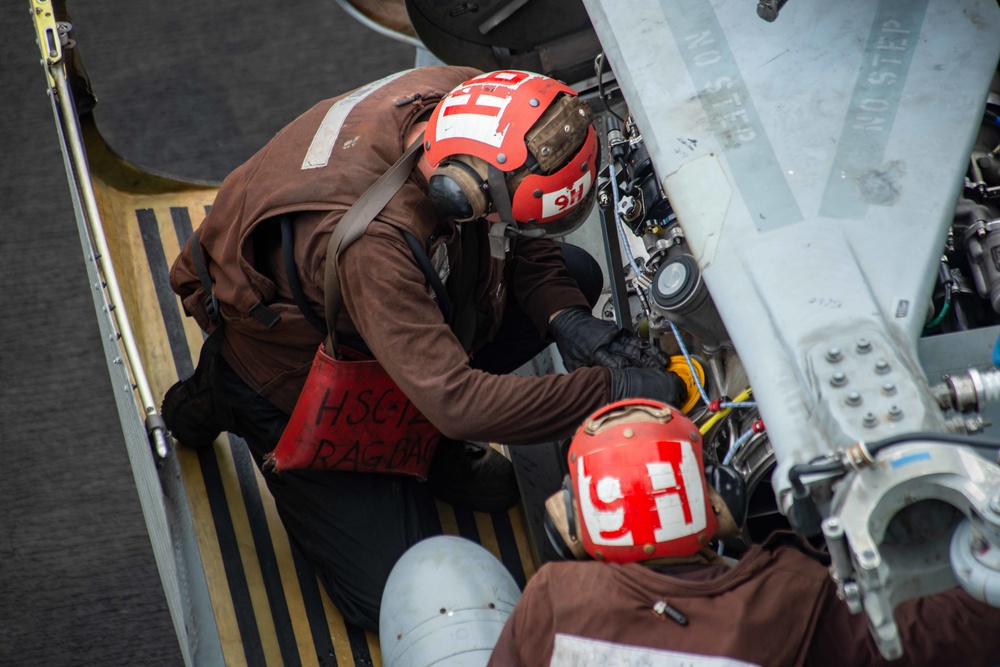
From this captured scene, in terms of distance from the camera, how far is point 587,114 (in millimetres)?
2906

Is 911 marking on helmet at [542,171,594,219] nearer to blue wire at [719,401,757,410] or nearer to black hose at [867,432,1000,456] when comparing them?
blue wire at [719,401,757,410]

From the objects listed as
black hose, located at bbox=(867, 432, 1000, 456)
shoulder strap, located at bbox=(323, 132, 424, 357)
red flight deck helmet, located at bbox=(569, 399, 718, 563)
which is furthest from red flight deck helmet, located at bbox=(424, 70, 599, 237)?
black hose, located at bbox=(867, 432, 1000, 456)

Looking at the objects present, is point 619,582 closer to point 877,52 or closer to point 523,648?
point 523,648

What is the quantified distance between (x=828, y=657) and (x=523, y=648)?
23.1 inches

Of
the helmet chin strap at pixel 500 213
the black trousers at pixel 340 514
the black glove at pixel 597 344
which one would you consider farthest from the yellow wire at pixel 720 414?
the black trousers at pixel 340 514

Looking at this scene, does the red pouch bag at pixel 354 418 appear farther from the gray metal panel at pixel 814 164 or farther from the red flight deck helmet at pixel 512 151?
the gray metal panel at pixel 814 164

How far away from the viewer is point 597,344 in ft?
10.3

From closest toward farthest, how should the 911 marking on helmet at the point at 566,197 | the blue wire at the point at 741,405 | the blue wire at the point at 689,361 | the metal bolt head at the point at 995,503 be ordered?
the metal bolt head at the point at 995,503, the blue wire at the point at 741,405, the blue wire at the point at 689,361, the 911 marking on helmet at the point at 566,197

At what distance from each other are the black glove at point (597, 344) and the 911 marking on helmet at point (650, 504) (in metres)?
0.70

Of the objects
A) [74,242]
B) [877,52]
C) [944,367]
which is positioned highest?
[877,52]

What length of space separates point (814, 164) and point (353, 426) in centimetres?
153

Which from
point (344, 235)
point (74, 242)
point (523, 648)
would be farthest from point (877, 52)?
point (74, 242)

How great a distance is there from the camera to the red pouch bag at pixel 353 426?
3143mm

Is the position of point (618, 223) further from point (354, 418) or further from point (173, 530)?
point (173, 530)
